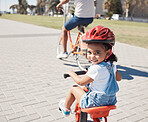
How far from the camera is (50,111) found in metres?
3.04

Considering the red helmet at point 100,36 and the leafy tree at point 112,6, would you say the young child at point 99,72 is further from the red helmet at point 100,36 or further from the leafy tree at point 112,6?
the leafy tree at point 112,6

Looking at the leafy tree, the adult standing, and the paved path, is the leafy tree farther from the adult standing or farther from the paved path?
the adult standing

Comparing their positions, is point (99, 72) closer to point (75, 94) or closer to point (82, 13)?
point (75, 94)

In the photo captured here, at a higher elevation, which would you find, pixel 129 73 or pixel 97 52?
pixel 97 52

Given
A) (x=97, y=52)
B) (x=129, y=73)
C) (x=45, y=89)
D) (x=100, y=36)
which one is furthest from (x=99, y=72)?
(x=129, y=73)

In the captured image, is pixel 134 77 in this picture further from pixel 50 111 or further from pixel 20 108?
pixel 20 108

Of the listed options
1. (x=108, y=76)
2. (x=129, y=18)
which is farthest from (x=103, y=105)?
(x=129, y=18)

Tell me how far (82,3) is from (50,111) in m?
2.86

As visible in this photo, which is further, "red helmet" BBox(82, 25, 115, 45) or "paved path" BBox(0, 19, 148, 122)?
"paved path" BBox(0, 19, 148, 122)

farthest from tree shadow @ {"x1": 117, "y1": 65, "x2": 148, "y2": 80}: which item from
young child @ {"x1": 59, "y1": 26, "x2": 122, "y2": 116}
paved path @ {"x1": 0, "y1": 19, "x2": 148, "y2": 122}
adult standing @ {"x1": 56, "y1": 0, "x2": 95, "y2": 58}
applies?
young child @ {"x1": 59, "y1": 26, "x2": 122, "y2": 116}

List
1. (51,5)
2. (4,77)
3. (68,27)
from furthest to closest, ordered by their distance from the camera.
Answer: (51,5), (68,27), (4,77)

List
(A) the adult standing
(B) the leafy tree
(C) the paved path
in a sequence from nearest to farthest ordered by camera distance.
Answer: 1. (C) the paved path
2. (A) the adult standing
3. (B) the leafy tree

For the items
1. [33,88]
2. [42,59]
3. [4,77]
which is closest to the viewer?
[33,88]

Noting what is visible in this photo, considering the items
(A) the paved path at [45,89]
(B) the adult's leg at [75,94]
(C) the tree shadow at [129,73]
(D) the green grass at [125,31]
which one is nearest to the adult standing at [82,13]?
(D) the green grass at [125,31]
